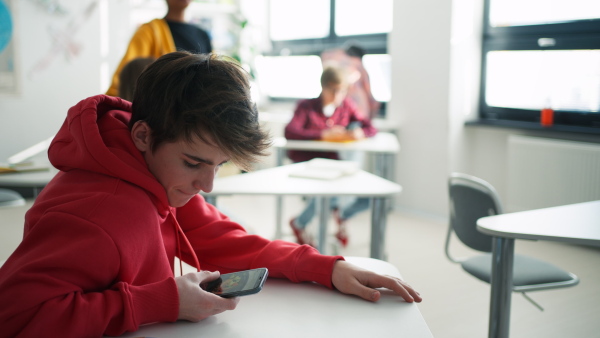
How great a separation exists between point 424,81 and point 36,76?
3.14m

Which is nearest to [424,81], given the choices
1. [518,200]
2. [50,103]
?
[518,200]

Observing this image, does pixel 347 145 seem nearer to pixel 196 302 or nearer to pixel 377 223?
pixel 377 223

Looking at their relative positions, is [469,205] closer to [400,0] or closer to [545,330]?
[545,330]

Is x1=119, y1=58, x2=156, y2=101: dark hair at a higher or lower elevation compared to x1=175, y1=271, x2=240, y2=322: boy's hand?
higher

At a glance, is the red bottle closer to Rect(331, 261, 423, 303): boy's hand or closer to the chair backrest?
the chair backrest

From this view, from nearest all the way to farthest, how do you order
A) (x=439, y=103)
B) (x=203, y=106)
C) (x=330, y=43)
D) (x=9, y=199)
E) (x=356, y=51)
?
(x=203, y=106)
(x=9, y=199)
(x=439, y=103)
(x=356, y=51)
(x=330, y=43)

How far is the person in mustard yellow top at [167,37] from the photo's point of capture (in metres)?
2.96

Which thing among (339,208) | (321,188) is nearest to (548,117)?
(339,208)

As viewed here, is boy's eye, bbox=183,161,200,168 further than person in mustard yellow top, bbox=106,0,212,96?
No

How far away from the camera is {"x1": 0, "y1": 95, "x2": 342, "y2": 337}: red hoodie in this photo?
0.85m

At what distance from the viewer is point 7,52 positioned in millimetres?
4398

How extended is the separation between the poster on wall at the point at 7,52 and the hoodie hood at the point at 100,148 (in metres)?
3.80

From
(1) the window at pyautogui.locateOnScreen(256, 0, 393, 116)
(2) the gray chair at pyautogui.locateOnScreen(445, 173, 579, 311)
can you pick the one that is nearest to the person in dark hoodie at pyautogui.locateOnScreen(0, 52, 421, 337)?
(2) the gray chair at pyautogui.locateOnScreen(445, 173, 579, 311)

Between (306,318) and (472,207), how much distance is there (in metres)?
1.52
